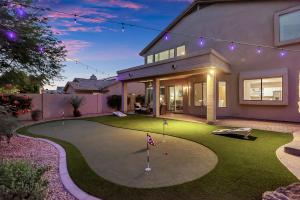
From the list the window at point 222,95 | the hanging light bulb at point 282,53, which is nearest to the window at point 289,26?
the hanging light bulb at point 282,53

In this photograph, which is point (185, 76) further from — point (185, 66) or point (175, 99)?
point (185, 66)

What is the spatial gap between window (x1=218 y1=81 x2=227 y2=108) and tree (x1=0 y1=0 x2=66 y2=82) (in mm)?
11292

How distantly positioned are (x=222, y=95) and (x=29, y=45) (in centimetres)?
1293

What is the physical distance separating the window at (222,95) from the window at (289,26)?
4554 mm

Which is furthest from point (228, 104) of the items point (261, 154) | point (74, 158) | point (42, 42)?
point (42, 42)

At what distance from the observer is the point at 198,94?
1644cm

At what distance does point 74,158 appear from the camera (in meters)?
5.85

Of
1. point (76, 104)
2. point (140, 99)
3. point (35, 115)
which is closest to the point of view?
point (35, 115)

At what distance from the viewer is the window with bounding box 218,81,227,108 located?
1479cm

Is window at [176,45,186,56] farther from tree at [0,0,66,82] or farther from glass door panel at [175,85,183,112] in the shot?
tree at [0,0,66,82]

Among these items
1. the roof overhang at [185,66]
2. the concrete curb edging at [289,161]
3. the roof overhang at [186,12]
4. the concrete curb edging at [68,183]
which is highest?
the roof overhang at [186,12]

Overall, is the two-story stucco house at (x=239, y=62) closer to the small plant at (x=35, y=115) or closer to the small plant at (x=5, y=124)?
the small plant at (x=35, y=115)

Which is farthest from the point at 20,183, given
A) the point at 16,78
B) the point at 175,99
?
the point at 175,99

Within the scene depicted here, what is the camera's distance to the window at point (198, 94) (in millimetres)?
16203
